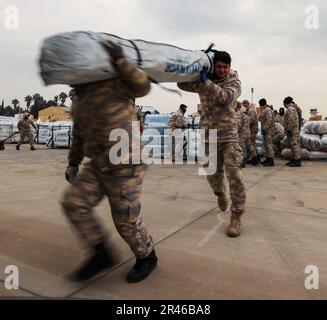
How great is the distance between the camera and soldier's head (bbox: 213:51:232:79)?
3.26 meters

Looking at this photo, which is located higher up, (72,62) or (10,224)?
(72,62)

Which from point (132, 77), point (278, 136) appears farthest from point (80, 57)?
point (278, 136)

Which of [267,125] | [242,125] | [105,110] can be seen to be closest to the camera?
[105,110]

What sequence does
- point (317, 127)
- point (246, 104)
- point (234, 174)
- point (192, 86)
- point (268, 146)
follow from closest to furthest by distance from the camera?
1. point (192, 86)
2. point (234, 174)
3. point (268, 146)
4. point (246, 104)
5. point (317, 127)

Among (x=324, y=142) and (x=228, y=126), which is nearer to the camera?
(x=228, y=126)

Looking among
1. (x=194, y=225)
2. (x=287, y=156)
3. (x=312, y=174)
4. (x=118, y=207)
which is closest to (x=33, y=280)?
(x=118, y=207)

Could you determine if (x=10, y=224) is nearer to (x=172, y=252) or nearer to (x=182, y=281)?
(x=172, y=252)

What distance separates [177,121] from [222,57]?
7.47 metres

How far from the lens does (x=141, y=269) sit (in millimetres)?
2434

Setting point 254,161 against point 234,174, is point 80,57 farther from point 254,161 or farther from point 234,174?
point 254,161

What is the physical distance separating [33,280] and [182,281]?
94cm

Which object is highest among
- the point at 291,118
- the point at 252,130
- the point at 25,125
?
the point at 25,125

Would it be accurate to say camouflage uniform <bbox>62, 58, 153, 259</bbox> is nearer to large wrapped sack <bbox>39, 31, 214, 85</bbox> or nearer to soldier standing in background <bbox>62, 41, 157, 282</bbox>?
soldier standing in background <bbox>62, 41, 157, 282</bbox>

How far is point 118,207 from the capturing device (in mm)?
2324
